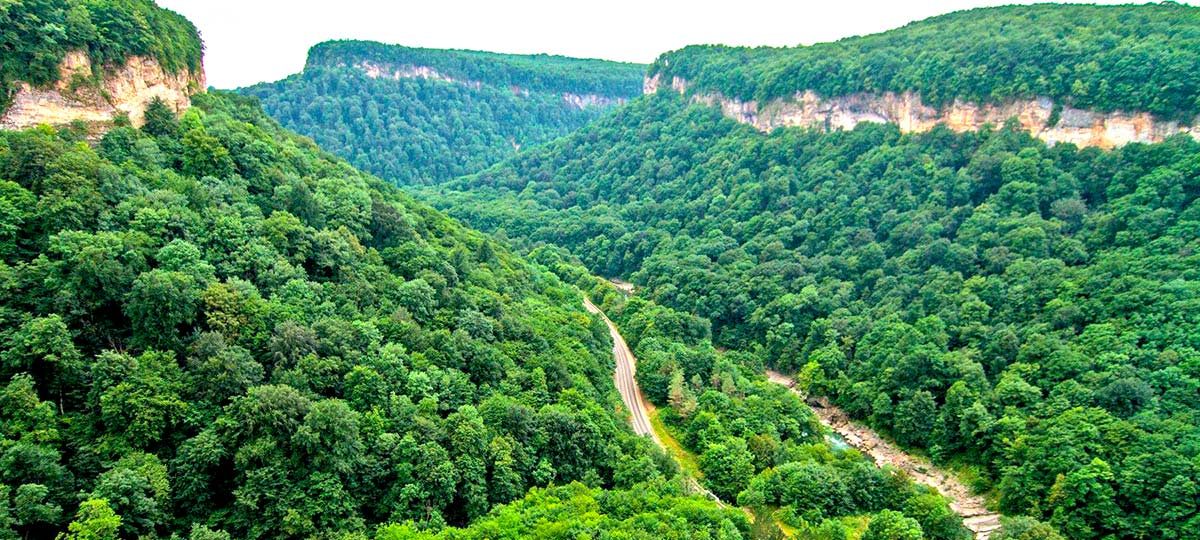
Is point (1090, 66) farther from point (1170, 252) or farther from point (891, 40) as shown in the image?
point (891, 40)

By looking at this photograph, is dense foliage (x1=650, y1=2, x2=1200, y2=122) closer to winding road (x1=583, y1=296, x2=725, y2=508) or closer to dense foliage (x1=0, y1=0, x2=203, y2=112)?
winding road (x1=583, y1=296, x2=725, y2=508)

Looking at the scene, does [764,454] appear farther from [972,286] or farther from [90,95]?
[90,95]

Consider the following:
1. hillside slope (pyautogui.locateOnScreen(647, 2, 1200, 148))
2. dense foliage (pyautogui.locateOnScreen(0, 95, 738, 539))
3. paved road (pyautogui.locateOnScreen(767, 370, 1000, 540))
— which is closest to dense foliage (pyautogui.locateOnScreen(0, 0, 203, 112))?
dense foliage (pyautogui.locateOnScreen(0, 95, 738, 539))

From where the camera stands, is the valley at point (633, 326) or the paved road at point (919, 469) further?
the paved road at point (919, 469)

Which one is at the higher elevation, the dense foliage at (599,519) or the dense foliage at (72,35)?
the dense foliage at (72,35)

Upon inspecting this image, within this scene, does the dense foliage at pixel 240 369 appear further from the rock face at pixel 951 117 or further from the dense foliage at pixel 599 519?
the rock face at pixel 951 117

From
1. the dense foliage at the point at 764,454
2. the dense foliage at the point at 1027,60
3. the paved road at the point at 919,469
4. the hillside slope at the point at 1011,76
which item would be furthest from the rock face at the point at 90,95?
the dense foliage at the point at 1027,60
